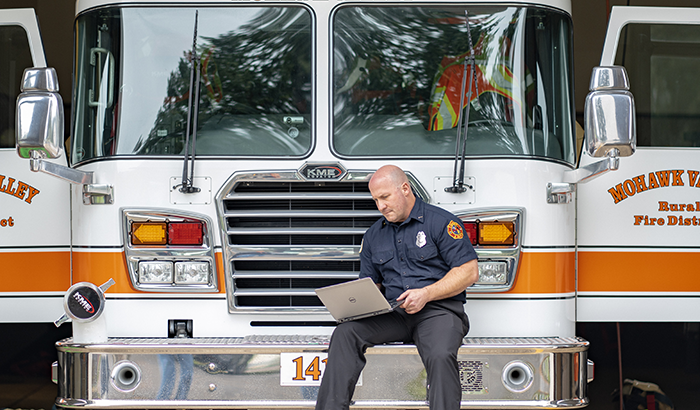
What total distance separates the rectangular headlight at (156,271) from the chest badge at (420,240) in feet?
4.32

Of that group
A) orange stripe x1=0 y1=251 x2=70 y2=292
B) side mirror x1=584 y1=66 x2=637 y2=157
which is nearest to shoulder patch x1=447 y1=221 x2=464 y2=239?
side mirror x1=584 y1=66 x2=637 y2=157

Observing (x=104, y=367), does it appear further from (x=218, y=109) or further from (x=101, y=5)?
(x=101, y=5)

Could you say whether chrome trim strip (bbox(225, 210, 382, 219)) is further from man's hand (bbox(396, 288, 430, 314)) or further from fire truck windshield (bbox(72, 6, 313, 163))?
man's hand (bbox(396, 288, 430, 314))

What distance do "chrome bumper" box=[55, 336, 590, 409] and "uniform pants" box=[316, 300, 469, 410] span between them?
80 millimetres

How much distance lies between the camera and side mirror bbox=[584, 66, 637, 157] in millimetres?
3381

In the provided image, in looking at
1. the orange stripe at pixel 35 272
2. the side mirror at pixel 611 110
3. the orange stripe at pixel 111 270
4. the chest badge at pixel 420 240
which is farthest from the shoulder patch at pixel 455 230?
the orange stripe at pixel 35 272

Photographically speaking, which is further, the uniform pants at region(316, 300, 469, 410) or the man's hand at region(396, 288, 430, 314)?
the man's hand at region(396, 288, 430, 314)

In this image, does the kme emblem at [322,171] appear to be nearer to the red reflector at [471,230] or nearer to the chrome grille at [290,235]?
the chrome grille at [290,235]

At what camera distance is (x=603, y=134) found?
3.42 metres

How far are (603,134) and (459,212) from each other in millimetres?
824

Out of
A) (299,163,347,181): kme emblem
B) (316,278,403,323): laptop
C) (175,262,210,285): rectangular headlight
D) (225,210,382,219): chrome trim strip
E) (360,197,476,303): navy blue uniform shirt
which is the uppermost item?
(299,163,347,181): kme emblem

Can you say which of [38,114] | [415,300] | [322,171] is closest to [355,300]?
[415,300]

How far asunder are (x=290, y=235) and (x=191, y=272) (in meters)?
0.56

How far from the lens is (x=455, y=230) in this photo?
354cm
